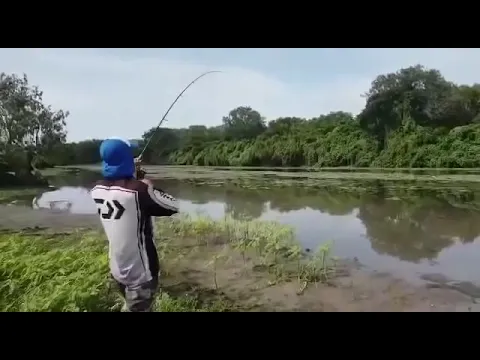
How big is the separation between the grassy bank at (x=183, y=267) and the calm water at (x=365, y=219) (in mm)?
91

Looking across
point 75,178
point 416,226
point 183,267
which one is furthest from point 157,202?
point 416,226

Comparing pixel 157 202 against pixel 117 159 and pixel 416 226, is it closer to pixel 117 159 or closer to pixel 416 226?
pixel 117 159

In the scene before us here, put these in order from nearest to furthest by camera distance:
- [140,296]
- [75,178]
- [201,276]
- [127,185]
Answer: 1. [127,185]
2. [140,296]
3. [201,276]
4. [75,178]

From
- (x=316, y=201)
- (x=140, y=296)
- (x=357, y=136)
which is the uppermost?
(x=357, y=136)

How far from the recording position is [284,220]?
2768 mm

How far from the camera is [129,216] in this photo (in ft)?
8.18

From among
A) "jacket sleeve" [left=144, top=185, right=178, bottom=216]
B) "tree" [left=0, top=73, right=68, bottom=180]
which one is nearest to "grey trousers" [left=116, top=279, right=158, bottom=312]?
"jacket sleeve" [left=144, top=185, right=178, bottom=216]

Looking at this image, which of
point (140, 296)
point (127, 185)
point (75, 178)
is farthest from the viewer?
point (75, 178)

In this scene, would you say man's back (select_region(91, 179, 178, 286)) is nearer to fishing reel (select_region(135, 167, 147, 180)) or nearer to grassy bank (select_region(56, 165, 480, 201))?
fishing reel (select_region(135, 167, 147, 180))

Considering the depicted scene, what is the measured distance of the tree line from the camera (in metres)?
2.78

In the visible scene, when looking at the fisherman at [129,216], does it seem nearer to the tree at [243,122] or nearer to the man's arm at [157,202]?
the man's arm at [157,202]

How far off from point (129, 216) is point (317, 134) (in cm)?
116
